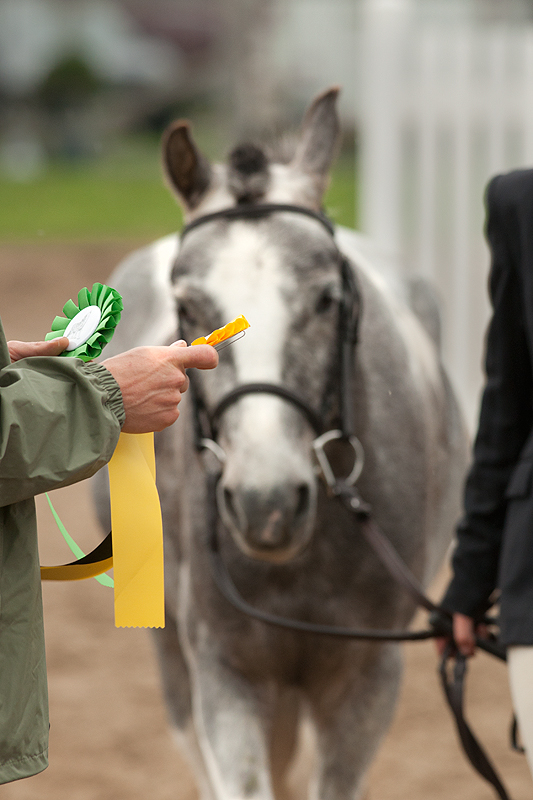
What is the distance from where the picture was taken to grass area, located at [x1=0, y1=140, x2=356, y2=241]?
55.0 ft

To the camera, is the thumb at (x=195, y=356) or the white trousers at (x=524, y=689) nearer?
the thumb at (x=195, y=356)

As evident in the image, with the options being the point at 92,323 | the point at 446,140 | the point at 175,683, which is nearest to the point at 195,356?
the point at 92,323

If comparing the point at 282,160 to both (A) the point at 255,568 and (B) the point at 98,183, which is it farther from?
(B) the point at 98,183

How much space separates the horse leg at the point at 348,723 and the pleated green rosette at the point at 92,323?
1533 mm

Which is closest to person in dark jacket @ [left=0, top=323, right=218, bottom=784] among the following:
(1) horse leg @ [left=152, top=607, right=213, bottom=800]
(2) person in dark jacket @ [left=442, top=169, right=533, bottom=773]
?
(2) person in dark jacket @ [left=442, top=169, right=533, bottom=773]

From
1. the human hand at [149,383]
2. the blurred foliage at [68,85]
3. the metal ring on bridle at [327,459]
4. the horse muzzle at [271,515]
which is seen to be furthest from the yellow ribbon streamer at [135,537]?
the blurred foliage at [68,85]

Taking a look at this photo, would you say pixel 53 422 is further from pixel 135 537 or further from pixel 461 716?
pixel 461 716

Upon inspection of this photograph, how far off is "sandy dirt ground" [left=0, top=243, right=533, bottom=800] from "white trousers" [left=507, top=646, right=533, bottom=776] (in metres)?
1.95

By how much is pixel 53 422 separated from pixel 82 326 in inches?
9.3

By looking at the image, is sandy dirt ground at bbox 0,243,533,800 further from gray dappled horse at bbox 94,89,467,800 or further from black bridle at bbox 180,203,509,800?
black bridle at bbox 180,203,509,800

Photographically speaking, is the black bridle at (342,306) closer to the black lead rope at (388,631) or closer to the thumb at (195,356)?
the black lead rope at (388,631)

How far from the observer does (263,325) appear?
227cm

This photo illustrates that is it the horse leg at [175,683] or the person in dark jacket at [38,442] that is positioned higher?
the person in dark jacket at [38,442]

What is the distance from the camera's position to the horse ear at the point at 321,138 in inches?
110
